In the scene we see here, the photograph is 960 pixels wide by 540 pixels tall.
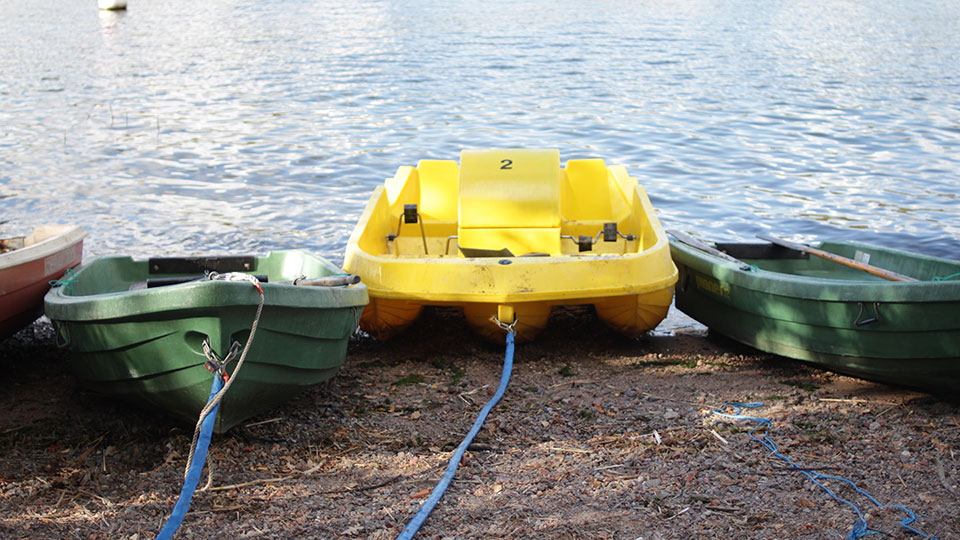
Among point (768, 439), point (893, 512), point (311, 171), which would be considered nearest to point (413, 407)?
point (768, 439)

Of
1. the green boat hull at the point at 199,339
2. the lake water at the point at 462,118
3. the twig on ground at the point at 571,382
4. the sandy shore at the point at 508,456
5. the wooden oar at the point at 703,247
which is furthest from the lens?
the lake water at the point at 462,118

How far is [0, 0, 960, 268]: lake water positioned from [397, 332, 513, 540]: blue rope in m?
4.24

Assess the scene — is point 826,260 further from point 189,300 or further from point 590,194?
point 189,300

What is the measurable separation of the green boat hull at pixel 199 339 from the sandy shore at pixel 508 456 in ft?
0.80

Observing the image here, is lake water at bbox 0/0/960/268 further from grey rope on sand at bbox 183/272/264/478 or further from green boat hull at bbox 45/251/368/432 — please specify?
grey rope on sand at bbox 183/272/264/478

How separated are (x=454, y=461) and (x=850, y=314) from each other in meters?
2.45

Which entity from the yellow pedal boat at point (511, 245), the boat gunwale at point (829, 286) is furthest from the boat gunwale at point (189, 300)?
the boat gunwale at point (829, 286)

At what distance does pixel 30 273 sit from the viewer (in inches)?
215

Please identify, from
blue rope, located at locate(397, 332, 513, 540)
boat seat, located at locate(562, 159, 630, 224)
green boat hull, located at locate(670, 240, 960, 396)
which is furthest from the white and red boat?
green boat hull, located at locate(670, 240, 960, 396)

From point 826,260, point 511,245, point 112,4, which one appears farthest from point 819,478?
point 112,4

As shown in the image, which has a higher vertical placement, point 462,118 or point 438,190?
point 462,118

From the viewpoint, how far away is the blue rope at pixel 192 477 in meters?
3.50

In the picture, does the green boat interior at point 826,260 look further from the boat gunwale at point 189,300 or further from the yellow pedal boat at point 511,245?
the boat gunwale at point 189,300

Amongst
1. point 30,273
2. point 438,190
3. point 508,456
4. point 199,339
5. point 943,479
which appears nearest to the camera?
point 943,479
